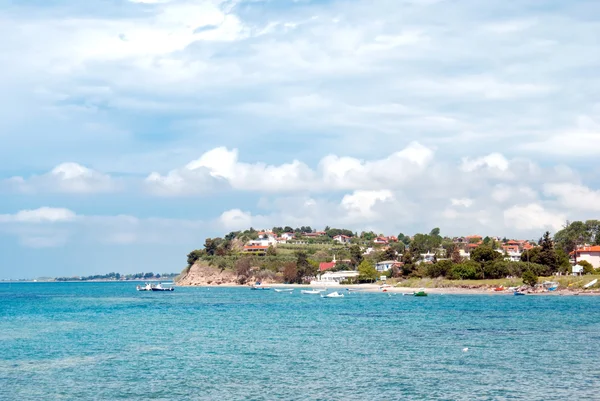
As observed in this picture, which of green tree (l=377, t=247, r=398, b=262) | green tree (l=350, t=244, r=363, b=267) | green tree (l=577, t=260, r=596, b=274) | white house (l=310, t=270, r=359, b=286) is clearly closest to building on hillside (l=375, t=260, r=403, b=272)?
green tree (l=377, t=247, r=398, b=262)

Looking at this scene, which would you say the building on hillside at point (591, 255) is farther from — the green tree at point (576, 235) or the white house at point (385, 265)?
the white house at point (385, 265)

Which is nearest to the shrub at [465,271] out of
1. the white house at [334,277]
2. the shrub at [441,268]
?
the shrub at [441,268]

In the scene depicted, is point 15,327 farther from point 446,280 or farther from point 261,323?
point 446,280

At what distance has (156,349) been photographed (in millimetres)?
43281

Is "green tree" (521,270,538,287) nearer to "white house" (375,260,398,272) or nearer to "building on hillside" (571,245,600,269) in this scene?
"building on hillside" (571,245,600,269)

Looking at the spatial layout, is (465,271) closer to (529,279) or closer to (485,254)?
(485,254)

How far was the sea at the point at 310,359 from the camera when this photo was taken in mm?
28812

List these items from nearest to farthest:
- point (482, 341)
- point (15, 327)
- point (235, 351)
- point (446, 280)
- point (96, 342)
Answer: point (235, 351) < point (482, 341) < point (96, 342) < point (15, 327) < point (446, 280)

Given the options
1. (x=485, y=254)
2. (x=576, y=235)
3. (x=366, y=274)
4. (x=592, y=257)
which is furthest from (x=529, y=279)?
(x=576, y=235)

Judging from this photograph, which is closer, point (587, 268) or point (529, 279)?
point (529, 279)

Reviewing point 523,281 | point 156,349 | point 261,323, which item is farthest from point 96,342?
point 523,281

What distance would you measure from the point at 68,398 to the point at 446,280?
374 ft

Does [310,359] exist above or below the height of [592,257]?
below

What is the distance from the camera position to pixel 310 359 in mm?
37750
